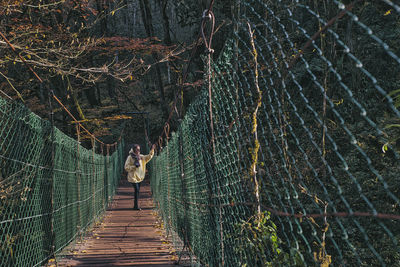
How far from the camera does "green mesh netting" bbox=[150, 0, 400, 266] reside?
1.29m

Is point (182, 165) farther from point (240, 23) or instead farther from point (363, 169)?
point (363, 169)

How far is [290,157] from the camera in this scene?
8.72ft

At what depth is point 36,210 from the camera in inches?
168

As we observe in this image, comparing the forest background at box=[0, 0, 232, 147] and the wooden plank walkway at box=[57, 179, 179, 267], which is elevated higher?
the forest background at box=[0, 0, 232, 147]

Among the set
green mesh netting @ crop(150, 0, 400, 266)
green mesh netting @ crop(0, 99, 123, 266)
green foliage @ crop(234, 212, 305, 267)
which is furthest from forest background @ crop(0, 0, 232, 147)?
green foliage @ crop(234, 212, 305, 267)

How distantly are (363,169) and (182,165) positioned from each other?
324 centimetres

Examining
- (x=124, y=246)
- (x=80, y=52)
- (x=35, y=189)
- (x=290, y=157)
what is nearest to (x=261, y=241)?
(x=290, y=157)

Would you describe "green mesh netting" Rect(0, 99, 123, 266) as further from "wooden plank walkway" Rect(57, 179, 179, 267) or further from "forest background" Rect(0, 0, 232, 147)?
"forest background" Rect(0, 0, 232, 147)

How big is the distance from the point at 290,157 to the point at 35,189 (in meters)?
2.63

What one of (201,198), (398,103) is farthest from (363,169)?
(398,103)

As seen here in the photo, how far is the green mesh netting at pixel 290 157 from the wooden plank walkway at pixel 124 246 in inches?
14.0

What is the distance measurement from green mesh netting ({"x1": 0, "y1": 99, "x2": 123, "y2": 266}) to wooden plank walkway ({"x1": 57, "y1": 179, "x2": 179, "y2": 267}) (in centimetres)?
24

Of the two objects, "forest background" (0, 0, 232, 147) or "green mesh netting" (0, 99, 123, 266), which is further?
"forest background" (0, 0, 232, 147)

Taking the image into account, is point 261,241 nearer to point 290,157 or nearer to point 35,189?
point 290,157
